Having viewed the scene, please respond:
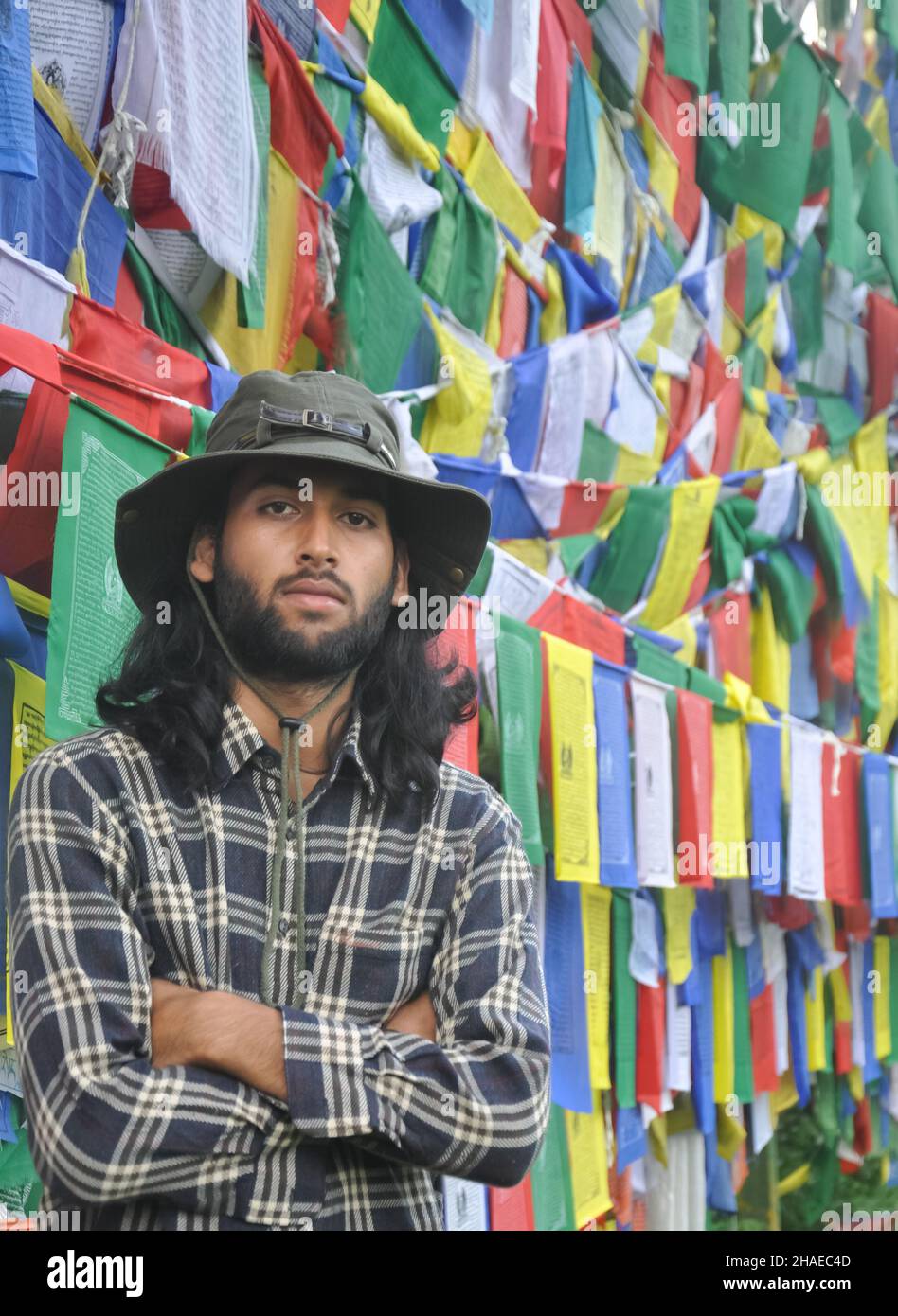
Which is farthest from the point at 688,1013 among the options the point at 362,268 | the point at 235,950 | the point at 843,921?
the point at 235,950

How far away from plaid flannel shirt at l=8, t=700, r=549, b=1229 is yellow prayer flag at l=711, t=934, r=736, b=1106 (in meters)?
4.55

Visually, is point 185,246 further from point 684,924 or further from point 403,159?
point 684,924

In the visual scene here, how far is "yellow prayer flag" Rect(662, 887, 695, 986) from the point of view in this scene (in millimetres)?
5430

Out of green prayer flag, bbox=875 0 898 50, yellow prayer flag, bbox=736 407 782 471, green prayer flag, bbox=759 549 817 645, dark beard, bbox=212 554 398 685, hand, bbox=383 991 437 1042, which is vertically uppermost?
green prayer flag, bbox=875 0 898 50

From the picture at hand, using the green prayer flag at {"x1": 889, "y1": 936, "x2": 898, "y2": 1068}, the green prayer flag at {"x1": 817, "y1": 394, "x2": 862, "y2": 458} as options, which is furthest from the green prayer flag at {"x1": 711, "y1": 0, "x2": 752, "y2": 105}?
the green prayer flag at {"x1": 889, "y1": 936, "x2": 898, "y2": 1068}

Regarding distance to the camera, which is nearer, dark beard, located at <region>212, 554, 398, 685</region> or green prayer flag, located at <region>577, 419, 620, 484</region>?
dark beard, located at <region>212, 554, 398, 685</region>

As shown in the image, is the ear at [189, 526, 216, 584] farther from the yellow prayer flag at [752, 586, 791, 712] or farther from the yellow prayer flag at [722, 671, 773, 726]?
the yellow prayer flag at [752, 586, 791, 712]

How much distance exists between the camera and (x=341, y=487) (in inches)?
69.1

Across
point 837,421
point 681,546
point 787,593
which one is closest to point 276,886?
point 681,546

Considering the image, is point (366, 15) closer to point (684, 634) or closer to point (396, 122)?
point (396, 122)

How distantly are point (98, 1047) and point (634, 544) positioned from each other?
4.30 meters

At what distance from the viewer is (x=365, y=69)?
13.5ft

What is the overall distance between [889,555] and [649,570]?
335cm

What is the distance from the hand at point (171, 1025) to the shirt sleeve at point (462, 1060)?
0.32 ft
